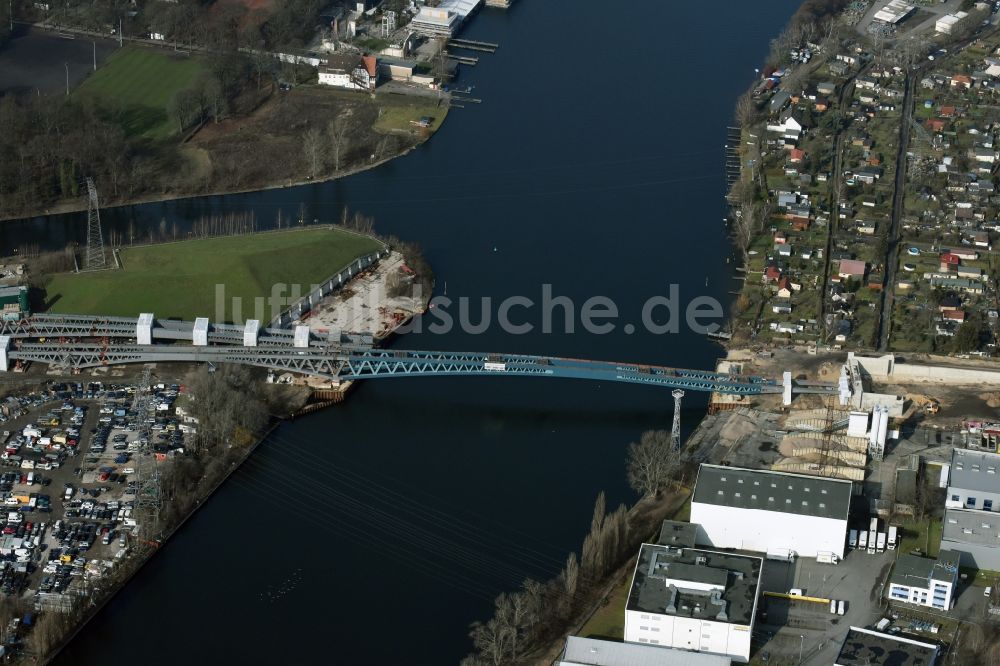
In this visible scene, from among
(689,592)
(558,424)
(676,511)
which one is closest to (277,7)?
(558,424)

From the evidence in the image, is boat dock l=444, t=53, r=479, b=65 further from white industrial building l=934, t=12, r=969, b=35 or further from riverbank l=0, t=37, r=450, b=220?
white industrial building l=934, t=12, r=969, b=35

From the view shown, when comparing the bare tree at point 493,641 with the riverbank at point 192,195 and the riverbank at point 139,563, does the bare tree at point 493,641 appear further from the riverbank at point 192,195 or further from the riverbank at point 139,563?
the riverbank at point 192,195

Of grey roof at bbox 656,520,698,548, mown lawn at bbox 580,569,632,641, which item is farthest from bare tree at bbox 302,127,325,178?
mown lawn at bbox 580,569,632,641

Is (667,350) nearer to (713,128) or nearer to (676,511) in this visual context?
(676,511)

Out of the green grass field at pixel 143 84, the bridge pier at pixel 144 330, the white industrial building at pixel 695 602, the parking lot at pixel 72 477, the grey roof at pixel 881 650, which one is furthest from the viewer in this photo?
the green grass field at pixel 143 84

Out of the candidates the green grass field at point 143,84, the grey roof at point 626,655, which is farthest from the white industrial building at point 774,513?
the green grass field at point 143,84
